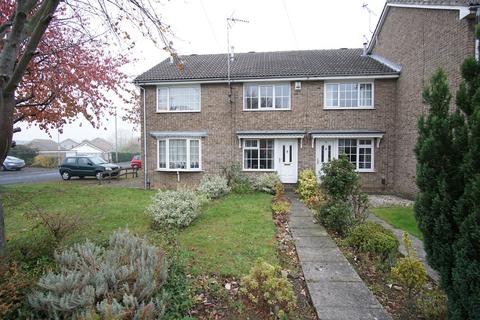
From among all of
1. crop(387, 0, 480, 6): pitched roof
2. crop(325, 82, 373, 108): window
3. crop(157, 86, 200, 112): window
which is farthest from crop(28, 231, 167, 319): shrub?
crop(325, 82, 373, 108): window

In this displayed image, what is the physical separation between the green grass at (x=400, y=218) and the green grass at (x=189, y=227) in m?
3.52

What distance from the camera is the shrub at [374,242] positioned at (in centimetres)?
539

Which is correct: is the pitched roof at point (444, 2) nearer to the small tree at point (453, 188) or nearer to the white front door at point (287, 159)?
the white front door at point (287, 159)

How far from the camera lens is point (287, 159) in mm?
15016

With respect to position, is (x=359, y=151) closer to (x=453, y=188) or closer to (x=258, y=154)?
(x=258, y=154)

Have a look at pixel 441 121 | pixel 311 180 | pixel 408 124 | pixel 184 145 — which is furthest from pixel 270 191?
pixel 441 121

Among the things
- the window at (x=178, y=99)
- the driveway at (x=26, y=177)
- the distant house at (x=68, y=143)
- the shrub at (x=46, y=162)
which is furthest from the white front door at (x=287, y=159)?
the distant house at (x=68, y=143)

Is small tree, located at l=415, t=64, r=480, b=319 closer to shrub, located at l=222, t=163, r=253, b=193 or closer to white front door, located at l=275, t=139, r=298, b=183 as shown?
shrub, located at l=222, t=163, r=253, b=193

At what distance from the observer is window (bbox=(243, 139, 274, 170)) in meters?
15.2

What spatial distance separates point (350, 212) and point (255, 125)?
8.90m

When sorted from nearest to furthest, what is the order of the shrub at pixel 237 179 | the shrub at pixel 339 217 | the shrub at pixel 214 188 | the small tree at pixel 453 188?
the small tree at pixel 453 188, the shrub at pixel 339 217, the shrub at pixel 214 188, the shrub at pixel 237 179

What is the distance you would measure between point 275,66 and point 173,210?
11406 millimetres

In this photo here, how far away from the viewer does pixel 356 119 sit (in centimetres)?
1461

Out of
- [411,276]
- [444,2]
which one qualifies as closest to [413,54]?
[444,2]
